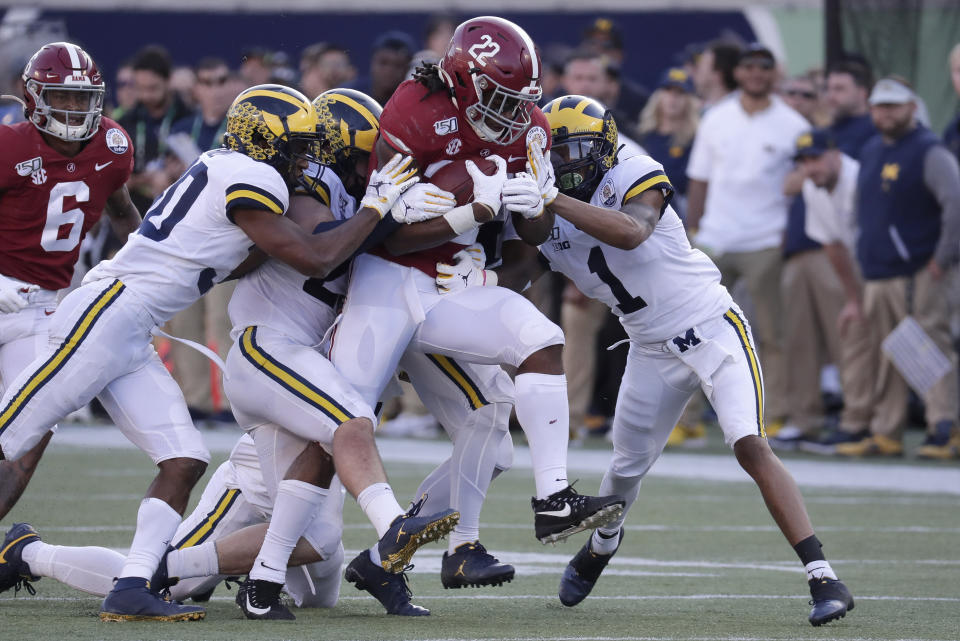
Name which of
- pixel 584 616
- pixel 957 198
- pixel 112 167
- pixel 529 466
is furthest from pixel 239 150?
pixel 957 198

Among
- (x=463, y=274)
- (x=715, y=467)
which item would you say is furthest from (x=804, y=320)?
(x=463, y=274)

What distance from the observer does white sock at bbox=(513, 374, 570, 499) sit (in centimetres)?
514

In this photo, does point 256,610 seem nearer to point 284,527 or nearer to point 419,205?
point 284,527

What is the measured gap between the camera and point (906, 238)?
386 inches

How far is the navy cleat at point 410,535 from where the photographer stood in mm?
4711

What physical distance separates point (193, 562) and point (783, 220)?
6097 millimetres

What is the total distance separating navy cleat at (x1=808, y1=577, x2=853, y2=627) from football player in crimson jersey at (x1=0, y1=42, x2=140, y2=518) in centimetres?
264

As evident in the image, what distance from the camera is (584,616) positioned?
5.26m

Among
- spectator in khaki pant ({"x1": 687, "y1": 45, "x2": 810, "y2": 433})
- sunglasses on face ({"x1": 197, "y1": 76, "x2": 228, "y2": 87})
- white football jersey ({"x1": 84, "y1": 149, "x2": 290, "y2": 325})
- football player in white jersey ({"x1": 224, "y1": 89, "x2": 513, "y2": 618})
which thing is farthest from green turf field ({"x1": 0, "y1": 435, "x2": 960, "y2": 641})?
sunglasses on face ({"x1": 197, "y1": 76, "x2": 228, "y2": 87})

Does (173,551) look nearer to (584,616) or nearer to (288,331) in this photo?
(288,331)

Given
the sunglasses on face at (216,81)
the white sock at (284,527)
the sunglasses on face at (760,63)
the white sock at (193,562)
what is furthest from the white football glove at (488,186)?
the sunglasses on face at (216,81)

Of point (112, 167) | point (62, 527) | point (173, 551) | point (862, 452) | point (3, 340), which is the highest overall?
point (112, 167)

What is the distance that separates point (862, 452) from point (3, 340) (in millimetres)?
5999

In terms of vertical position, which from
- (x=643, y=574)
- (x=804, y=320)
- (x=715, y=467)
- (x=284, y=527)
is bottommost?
(x=715, y=467)
